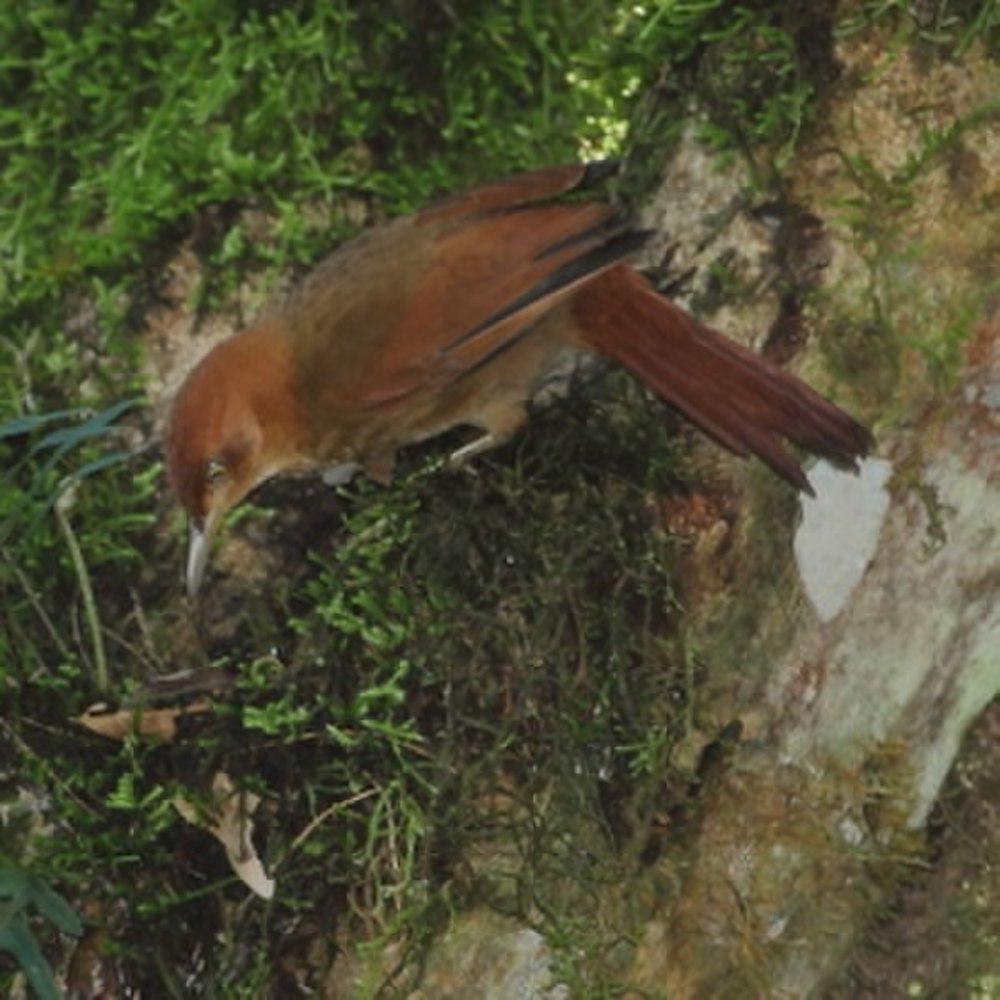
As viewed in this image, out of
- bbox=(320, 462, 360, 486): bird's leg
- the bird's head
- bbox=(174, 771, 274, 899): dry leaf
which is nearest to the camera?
bbox=(174, 771, 274, 899): dry leaf

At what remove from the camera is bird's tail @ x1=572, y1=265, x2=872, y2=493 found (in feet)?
8.63

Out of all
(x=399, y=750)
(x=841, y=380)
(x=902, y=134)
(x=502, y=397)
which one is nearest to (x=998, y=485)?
(x=841, y=380)

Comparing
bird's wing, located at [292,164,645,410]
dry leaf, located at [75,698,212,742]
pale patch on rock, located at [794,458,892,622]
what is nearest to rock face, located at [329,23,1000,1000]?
pale patch on rock, located at [794,458,892,622]

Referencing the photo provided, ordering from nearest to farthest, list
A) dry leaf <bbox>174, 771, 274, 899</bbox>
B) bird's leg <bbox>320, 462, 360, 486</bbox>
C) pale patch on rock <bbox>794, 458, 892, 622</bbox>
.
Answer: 1. dry leaf <bbox>174, 771, 274, 899</bbox>
2. pale patch on rock <bbox>794, 458, 892, 622</bbox>
3. bird's leg <bbox>320, 462, 360, 486</bbox>

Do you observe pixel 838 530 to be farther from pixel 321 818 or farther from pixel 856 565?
pixel 321 818

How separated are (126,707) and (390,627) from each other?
1.33 feet

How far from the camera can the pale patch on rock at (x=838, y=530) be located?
2.67 metres

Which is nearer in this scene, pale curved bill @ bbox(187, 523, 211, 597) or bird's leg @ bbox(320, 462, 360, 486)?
pale curved bill @ bbox(187, 523, 211, 597)

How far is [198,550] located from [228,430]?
27 cm

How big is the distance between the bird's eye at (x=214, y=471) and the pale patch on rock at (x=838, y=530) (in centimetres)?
91

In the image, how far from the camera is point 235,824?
2.57m

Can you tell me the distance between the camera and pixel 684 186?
2893 mm

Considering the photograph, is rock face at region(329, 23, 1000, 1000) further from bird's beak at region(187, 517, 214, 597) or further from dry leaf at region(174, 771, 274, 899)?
bird's beak at region(187, 517, 214, 597)

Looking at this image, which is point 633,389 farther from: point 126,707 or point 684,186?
point 126,707
